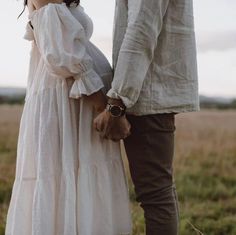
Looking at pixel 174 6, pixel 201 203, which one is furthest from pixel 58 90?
pixel 201 203

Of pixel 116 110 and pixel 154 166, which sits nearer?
pixel 116 110

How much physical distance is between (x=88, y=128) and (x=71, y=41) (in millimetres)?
276

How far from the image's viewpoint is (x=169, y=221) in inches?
85.8

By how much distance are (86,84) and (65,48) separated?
13cm

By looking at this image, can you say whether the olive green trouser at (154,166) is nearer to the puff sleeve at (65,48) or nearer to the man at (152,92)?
the man at (152,92)

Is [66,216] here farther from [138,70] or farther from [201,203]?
[201,203]

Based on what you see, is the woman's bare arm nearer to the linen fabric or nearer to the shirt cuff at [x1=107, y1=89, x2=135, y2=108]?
the linen fabric

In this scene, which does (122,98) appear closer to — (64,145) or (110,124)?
(110,124)

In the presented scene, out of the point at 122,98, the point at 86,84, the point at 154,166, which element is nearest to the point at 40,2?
the point at 86,84

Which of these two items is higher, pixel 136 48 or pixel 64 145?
pixel 136 48

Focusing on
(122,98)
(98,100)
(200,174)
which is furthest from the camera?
(200,174)

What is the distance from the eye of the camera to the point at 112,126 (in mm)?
2043

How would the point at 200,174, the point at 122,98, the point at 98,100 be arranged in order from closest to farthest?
the point at 122,98 < the point at 98,100 < the point at 200,174

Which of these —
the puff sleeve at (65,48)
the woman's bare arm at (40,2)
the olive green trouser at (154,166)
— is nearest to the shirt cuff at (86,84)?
the puff sleeve at (65,48)
